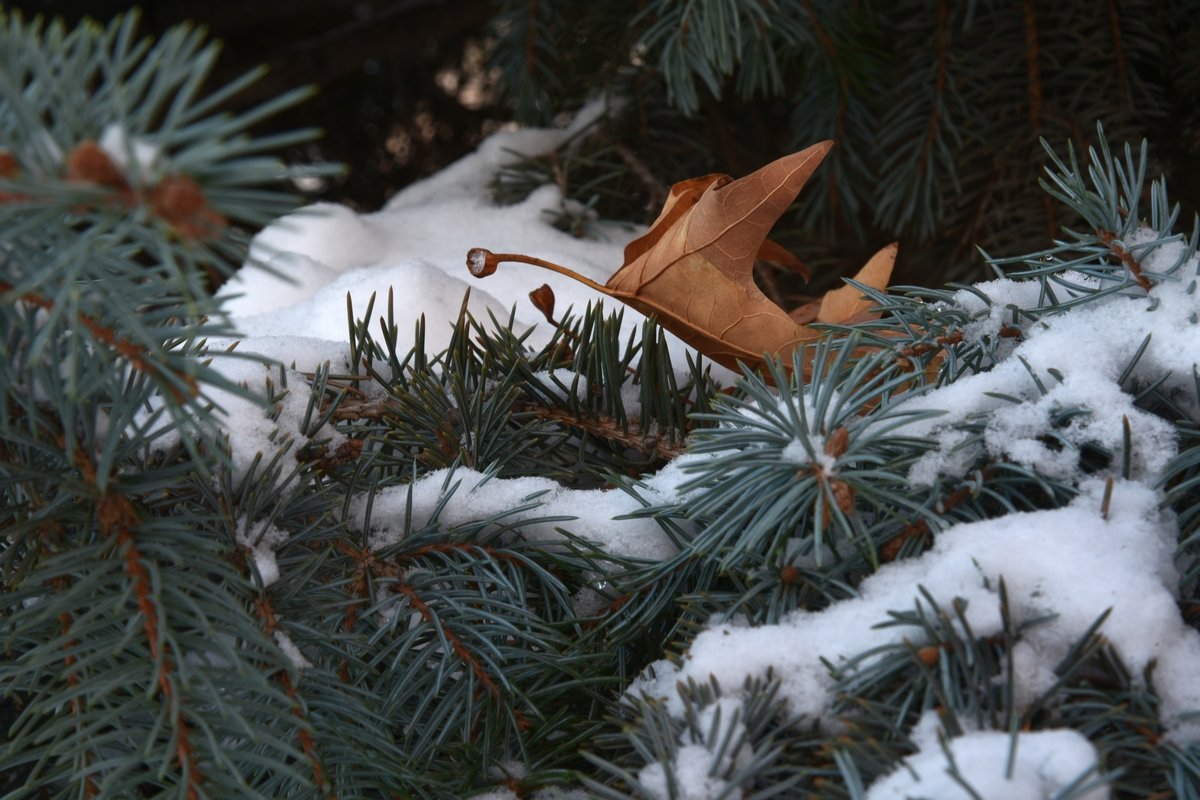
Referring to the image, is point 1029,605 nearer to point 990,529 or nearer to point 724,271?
point 990,529

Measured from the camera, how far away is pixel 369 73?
1.57m

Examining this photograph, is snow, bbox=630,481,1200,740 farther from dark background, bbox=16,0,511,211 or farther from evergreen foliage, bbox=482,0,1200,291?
dark background, bbox=16,0,511,211

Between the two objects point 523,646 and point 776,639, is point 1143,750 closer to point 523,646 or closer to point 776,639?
point 776,639

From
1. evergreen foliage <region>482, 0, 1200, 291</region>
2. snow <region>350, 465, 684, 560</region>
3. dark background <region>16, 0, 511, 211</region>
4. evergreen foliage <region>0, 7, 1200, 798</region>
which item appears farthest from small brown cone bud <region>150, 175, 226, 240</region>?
dark background <region>16, 0, 511, 211</region>

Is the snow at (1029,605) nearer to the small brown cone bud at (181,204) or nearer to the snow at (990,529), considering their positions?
the snow at (990,529)

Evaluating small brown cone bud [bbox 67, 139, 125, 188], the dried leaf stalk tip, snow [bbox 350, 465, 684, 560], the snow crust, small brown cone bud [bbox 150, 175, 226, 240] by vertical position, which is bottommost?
snow [bbox 350, 465, 684, 560]

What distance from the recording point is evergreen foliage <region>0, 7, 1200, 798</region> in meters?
0.27

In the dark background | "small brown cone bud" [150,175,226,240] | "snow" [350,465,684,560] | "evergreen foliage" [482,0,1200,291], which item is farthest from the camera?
the dark background

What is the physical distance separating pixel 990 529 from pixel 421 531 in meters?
0.23

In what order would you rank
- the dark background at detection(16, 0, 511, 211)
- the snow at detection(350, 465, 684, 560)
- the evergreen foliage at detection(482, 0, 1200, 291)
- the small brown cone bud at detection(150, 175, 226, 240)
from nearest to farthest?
1. the small brown cone bud at detection(150, 175, 226, 240)
2. the snow at detection(350, 465, 684, 560)
3. the evergreen foliage at detection(482, 0, 1200, 291)
4. the dark background at detection(16, 0, 511, 211)

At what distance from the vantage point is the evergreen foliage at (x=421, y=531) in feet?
0.89

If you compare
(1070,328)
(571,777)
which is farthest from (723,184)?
(571,777)

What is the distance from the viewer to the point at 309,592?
402mm

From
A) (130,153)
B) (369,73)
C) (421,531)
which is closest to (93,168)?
(130,153)
